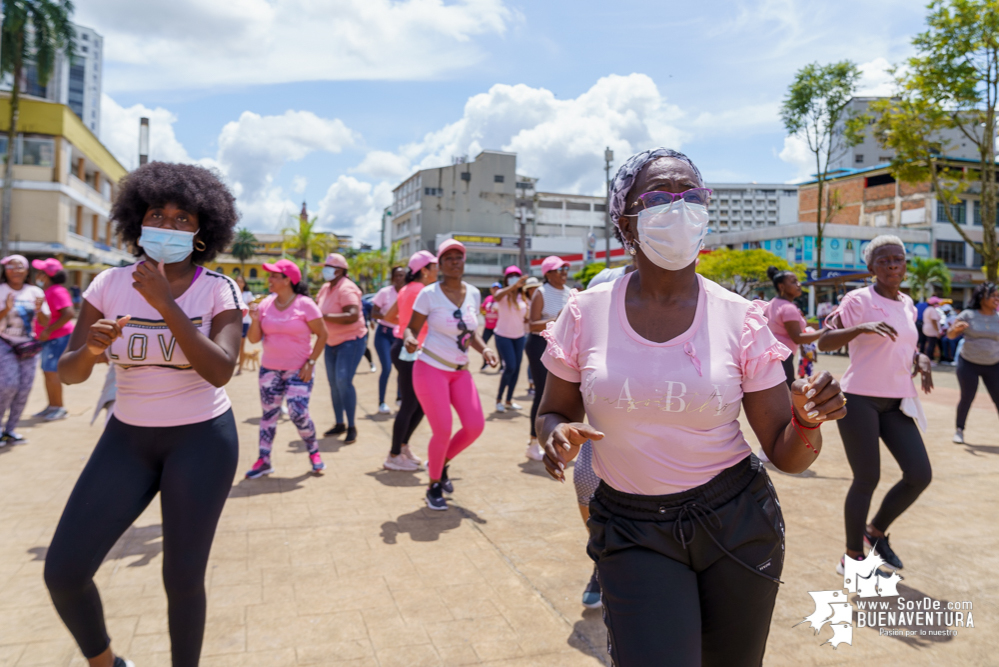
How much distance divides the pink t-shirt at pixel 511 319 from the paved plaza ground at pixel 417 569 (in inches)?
94.7

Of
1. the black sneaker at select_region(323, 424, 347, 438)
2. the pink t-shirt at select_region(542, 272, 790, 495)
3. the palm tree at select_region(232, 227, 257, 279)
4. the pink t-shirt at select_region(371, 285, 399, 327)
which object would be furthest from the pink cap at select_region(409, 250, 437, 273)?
the palm tree at select_region(232, 227, 257, 279)

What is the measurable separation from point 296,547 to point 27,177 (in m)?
39.6

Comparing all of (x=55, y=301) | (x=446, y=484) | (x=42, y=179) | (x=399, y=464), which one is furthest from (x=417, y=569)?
(x=42, y=179)

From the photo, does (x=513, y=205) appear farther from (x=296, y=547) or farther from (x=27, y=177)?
(x=296, y=547)

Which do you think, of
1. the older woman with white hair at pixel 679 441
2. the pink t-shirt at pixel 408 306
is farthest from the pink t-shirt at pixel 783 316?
the older woman with white hair at pixel 679 441

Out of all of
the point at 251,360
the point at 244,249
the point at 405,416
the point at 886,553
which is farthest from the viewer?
the point at 244,249

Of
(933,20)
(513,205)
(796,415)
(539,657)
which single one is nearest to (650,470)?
(796,415)

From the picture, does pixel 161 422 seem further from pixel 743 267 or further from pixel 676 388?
pixel 743 267

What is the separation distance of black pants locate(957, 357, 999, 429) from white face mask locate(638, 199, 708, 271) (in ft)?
25.3

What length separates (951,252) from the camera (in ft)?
161

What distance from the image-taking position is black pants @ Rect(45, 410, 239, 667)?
237cm

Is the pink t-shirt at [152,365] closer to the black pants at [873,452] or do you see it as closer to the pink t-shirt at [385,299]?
the black pants at [873,452]

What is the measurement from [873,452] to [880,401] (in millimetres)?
297

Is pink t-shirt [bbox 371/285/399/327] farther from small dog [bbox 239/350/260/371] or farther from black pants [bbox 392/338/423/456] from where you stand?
small dog [bbox 239/350/260/371]
